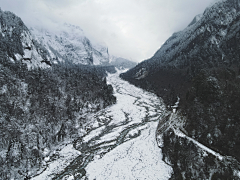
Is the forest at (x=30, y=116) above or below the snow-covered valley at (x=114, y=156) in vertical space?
above

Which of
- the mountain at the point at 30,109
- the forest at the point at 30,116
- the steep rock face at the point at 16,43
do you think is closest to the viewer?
the forest at the point at 30,116

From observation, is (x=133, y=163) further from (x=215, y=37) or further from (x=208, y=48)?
(x=215, y=37)

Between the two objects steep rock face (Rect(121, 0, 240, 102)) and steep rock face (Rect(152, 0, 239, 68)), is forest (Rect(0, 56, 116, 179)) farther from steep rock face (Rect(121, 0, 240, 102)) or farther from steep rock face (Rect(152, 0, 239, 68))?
steep rock face (Rect(152, 0, 239, 68))

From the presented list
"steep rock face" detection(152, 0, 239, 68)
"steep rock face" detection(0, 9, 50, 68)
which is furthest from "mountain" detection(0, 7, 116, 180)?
"steep rock face" detection(152, 0, 239, 68)

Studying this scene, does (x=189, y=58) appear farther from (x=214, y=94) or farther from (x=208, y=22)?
(x=214, y=94)

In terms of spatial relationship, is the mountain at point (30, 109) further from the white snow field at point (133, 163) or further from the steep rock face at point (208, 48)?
the steep rock face at point (208, 48)

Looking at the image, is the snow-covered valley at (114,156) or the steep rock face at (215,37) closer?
the snow-covered valley at (114,156)

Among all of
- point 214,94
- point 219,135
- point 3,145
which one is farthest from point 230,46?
point 3,145

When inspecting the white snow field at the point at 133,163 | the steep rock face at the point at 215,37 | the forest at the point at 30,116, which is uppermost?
the steep rock face at the point at 215,37

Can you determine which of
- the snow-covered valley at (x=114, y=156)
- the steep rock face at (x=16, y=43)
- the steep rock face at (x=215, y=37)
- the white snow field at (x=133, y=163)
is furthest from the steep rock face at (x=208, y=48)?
the steep rock face at (x=16, y=43)
